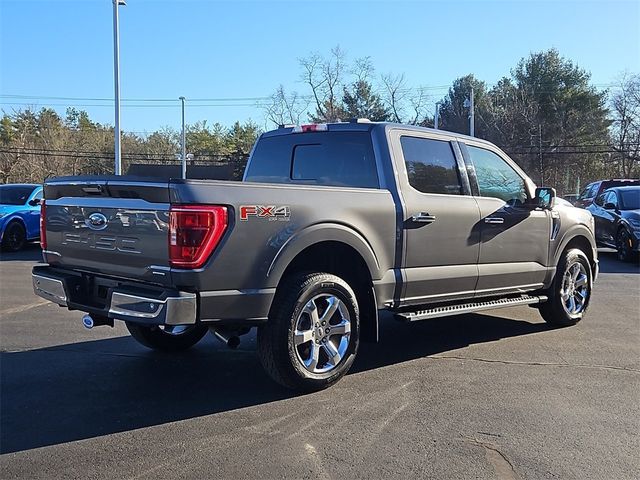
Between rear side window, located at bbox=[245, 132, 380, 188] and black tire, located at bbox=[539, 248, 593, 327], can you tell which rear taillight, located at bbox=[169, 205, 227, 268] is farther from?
black tire, located at bbox=[539, 248, 593, 327]

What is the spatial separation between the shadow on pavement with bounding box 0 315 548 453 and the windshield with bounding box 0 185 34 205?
10611 millimetres

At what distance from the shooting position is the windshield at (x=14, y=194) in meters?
15.0

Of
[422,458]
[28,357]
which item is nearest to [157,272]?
[422,458]

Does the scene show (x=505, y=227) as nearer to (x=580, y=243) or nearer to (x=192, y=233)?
(x=580, y=243)

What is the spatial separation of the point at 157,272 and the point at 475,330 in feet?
13.3

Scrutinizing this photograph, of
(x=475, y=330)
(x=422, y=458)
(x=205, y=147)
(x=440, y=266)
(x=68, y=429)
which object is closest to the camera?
(x=422, y=458)

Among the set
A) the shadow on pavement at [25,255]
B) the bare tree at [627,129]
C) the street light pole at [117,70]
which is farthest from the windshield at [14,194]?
the bare tree at [627,129]

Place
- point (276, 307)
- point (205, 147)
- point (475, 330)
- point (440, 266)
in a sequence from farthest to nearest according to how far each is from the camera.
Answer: point (205, 147), point (475, 330), point (440, 266), point (276, 307)

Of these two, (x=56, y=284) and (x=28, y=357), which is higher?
(x=56, y=284)

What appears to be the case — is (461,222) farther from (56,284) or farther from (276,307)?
(56,284)

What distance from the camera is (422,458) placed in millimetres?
3453

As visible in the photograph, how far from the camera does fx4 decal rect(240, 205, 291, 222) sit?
3.94 m

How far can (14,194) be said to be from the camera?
15203mm

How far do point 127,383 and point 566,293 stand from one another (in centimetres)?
480
